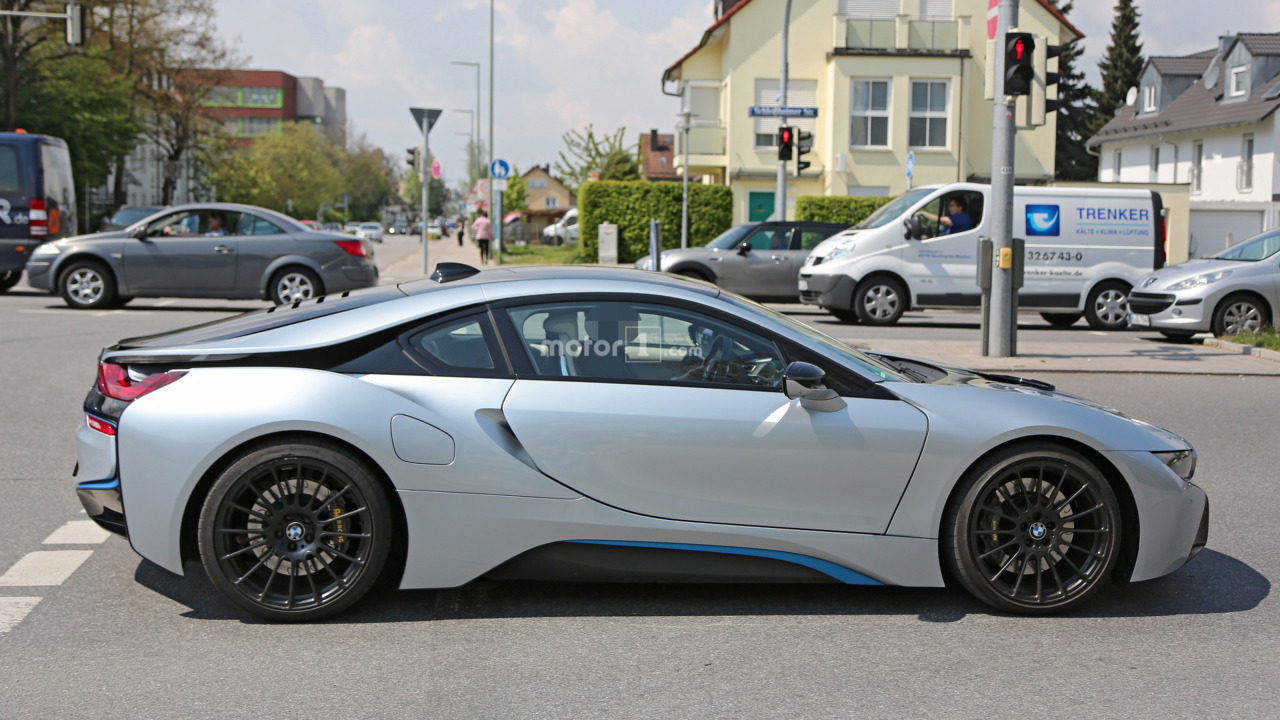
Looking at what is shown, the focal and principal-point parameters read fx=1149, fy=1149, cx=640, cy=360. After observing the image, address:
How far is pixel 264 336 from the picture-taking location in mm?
4344

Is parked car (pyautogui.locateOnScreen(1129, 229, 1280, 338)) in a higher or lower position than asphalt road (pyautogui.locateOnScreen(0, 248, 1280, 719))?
higher

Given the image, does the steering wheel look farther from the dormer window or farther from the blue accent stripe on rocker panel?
the dormer window

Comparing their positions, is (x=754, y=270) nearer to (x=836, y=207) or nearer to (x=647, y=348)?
(x=836, y=207)

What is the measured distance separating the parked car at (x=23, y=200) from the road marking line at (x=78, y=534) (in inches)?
682

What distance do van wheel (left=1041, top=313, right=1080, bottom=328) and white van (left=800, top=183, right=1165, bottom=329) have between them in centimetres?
97

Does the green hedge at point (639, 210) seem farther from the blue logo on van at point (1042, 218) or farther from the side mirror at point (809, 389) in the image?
the side mirror at point (809, 389)

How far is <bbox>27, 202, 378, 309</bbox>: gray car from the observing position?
55.3 feet

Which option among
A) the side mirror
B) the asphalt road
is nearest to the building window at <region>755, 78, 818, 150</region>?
the asphalt road

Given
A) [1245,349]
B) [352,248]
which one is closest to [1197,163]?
[1245,349]

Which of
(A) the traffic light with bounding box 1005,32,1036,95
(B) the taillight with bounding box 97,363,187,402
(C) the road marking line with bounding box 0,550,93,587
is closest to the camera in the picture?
(B) the taillight with bounding box 97,363,187,402

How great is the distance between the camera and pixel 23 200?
Result: 20.7m

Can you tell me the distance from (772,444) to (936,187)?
13691 mm

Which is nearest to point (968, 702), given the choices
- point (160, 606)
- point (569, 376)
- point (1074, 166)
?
point (569, 376)

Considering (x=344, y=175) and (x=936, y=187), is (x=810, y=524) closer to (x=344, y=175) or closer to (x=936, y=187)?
(x=936, y=187)
